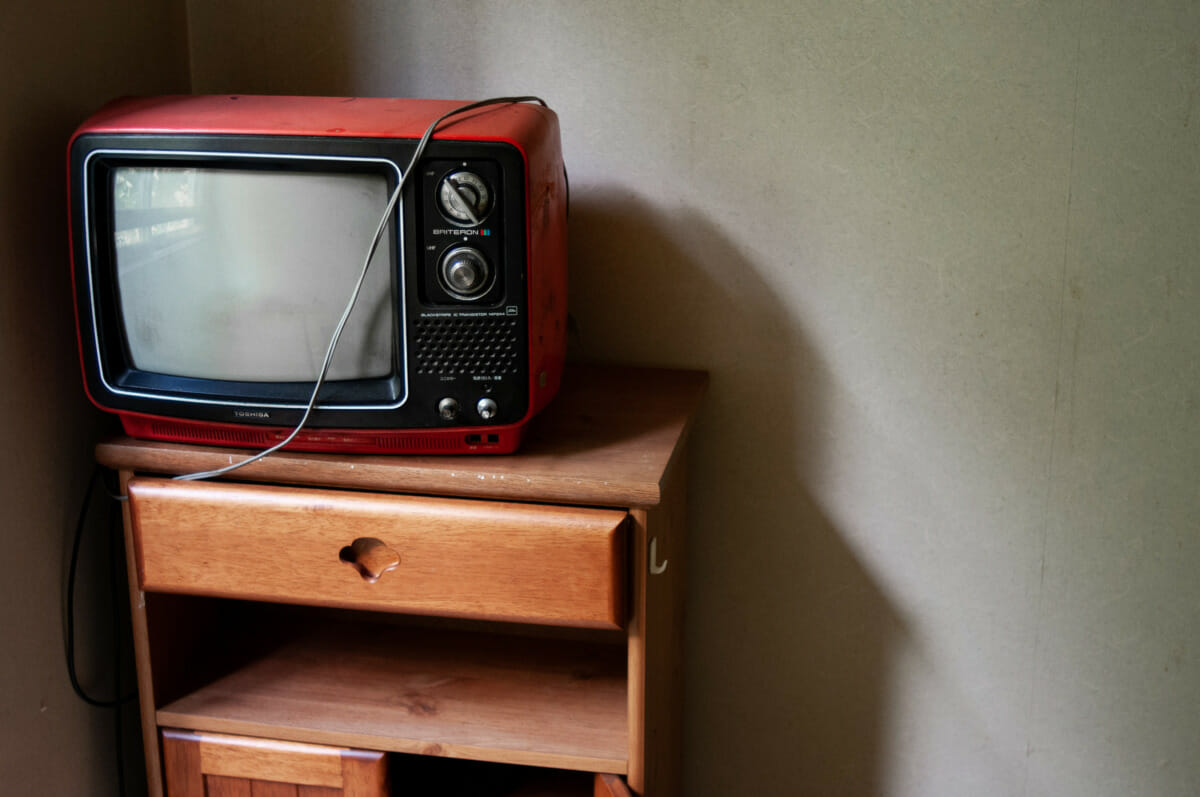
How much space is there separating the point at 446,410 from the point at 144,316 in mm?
332

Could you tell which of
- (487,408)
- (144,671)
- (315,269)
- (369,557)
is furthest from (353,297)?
(144,671)

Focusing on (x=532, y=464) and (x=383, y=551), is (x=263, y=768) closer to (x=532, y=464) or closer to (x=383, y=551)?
(x=383, y=551)

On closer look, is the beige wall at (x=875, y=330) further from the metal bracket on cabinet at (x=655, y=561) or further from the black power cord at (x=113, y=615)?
the metal bracket on cabinet at (x=655, y=561)

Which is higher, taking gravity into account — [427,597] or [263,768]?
[427,597]

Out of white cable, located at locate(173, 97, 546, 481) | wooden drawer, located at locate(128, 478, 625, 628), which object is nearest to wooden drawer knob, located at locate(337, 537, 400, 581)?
wooden drawer, located at locate(128, 478, 625, 628)

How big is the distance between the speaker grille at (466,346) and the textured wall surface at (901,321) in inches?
15.3

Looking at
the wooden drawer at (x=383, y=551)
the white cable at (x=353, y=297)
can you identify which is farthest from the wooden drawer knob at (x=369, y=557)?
the white cable at (x=353, y=297)

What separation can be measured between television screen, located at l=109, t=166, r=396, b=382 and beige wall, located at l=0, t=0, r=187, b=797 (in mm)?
152

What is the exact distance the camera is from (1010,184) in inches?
47.8

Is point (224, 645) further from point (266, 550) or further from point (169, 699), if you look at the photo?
point (266, 550)

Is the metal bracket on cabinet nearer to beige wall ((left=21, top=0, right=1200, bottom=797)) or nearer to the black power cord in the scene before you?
beige wall ((left=21, top=0, right=1200, bottom=797))

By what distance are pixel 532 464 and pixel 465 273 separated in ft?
0.66

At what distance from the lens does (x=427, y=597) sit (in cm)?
103

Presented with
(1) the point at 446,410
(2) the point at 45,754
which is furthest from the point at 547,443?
(2) the point at 45,754
